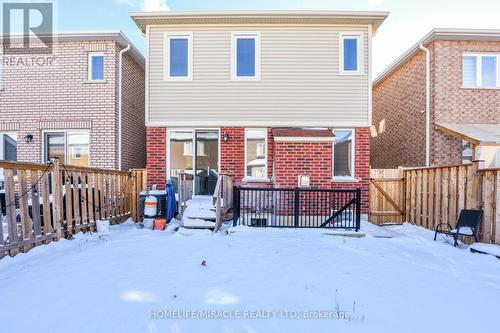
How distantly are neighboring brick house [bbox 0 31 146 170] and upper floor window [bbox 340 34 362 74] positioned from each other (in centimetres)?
719

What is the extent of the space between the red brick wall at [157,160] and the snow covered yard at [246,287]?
3.22m

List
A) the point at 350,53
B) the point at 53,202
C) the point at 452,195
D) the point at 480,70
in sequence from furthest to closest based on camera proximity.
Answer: the point at 480,70 < the point at 350,53 < the point at 452,195 < the point at 53,202

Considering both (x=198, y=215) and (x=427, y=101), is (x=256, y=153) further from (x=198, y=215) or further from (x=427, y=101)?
(x=427, y=101)

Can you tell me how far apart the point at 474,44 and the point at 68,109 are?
13981mm

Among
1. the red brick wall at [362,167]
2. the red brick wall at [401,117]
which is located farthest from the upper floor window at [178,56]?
the red brick wall at [401,117]

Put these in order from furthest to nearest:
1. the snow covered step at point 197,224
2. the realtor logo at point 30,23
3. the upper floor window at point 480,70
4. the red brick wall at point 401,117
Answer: the red brick wall at point 401,117 → the upper floor window at point 480,70 → the realtor logo at point 30,23 → the snow covered step at point 197,224

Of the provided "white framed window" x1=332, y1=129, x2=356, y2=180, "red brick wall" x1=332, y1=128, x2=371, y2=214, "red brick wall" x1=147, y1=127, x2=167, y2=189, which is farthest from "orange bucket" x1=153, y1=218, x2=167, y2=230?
"white framed window" x1=332, y1=129, x2=356, y2=180

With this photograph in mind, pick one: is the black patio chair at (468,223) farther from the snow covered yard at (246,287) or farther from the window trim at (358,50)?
the window trim at (358,50)

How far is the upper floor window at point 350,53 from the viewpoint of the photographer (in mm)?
8594

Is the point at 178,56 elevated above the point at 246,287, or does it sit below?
above

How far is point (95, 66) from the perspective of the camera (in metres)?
9.29

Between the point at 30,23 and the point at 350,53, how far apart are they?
10685 millimetres

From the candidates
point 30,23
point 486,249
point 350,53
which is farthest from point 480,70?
point 30,23

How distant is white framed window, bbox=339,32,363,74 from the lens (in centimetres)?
857
